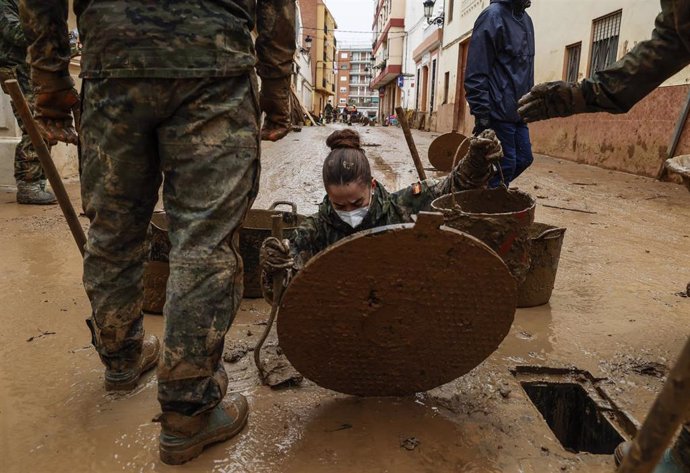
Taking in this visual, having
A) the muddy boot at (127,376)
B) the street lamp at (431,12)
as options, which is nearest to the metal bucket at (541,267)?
the muddy boot at (127,376)

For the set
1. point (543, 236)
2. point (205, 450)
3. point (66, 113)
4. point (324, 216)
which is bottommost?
point (205, 450)

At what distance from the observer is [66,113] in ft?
6.79

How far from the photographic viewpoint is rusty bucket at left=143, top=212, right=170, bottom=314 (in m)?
2.69

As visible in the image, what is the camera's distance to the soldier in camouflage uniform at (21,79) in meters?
4.72

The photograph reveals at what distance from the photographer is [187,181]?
1.63 metres

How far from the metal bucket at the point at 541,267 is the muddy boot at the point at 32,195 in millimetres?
4514

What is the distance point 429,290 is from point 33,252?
10.7 feet

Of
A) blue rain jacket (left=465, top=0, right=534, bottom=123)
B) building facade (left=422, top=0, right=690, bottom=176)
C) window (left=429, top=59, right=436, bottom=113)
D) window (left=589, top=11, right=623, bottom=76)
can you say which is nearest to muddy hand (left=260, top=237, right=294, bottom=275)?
blue rain jacket (left=465, top=0, right=534, bottom=123)

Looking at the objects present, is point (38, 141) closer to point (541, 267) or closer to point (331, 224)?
point (331, 224)

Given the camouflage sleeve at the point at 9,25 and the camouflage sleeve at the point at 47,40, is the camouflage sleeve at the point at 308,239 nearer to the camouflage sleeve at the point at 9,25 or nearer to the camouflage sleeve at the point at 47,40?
the camouflage sleeve at the point at 47,40

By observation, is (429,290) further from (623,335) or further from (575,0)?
(575,0)

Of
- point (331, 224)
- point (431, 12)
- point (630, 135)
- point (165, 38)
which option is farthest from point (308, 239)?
point (431, 12)

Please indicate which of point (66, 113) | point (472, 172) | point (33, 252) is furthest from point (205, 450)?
point (33, 252)

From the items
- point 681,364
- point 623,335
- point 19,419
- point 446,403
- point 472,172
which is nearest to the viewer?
point 681,364
